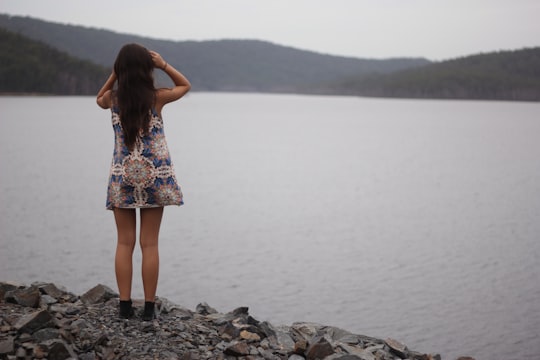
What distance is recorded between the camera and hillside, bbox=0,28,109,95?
116069 millimetres

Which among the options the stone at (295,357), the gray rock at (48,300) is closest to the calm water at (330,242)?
the stone at (295,357)

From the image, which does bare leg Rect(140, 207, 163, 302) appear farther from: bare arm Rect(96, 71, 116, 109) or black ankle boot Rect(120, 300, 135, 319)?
bare arm Rect(96, 71, 116, 109)

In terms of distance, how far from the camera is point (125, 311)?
5441mm

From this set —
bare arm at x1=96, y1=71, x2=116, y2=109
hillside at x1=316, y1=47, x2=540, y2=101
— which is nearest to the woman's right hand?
bare arm at x1=96, y1=71, x2=116, y2=109

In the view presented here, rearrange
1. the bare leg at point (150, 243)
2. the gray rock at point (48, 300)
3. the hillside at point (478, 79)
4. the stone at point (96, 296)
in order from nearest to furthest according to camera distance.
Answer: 1. the bare leg at point (150, 243)
2. the gray rock at point (48, 300)
3. the stone at point (96, 296)
4. the hillside at point (478, 79)

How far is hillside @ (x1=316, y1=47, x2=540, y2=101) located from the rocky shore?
15286 cm

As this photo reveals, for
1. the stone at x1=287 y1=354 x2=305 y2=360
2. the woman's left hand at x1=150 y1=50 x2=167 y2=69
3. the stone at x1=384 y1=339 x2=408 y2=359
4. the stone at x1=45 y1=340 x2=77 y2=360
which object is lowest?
the stone at x1=384 y1=339 x2=408 y2=359

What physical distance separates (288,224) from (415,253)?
3.94 m

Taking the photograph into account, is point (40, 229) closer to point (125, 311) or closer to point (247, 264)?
point (247, 264)

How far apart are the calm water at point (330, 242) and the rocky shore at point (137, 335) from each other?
2.86 meters

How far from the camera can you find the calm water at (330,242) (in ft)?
31.0

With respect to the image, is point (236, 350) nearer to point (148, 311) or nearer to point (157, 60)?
point (148, 311)

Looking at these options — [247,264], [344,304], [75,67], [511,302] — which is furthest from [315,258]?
[75,67]

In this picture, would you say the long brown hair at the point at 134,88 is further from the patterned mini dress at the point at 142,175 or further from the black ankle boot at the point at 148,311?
the black ankle boot at the point at 148,311
